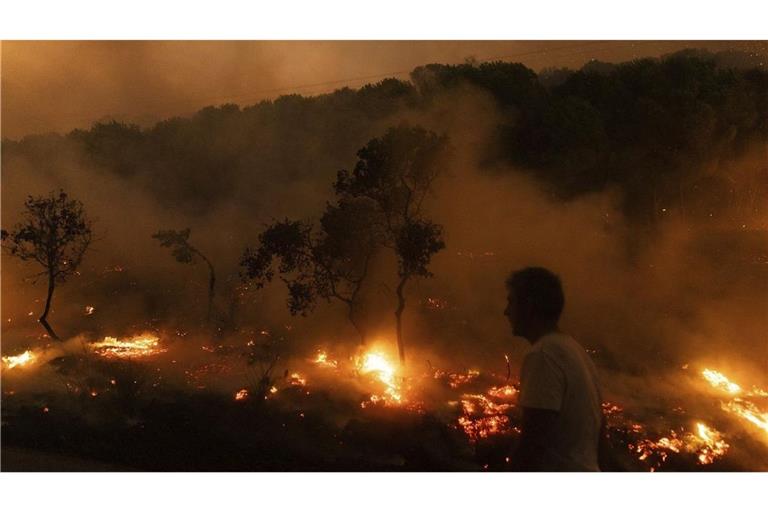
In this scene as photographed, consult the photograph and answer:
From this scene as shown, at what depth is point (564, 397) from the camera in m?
2.32

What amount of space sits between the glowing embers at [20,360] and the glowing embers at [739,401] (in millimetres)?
12655

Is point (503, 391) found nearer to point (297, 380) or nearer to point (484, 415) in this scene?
point (484, 415)

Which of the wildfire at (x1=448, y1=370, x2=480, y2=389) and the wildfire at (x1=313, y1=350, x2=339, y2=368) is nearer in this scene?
the wildfire at (x1=448, y1=370, x2=480, y2=389)

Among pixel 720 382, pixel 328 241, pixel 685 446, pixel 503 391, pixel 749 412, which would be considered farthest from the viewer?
pixel 720 382

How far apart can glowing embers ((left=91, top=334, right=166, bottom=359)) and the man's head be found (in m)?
9.53

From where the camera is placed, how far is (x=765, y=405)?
8078 millimetres

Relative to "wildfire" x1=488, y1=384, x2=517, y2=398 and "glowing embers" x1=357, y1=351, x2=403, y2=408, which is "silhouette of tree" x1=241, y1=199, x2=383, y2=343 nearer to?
"glowing embers" x1=357, y1=351, x2=403, y2=408

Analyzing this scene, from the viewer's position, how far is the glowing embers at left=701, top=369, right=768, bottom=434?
25.1 feet

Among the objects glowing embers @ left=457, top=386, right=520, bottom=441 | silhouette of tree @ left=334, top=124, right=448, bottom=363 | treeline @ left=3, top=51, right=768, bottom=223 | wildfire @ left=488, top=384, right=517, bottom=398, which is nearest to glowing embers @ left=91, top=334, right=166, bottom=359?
silhouette of tree @ left=334, top=124, right=448, bottom=363

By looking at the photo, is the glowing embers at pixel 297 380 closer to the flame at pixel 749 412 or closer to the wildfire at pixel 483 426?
the wildfire at pixel 483 426

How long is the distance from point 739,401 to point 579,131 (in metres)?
9.04

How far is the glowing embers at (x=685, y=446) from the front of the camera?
669 cm

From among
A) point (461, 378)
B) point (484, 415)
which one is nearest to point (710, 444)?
point (484, 415)

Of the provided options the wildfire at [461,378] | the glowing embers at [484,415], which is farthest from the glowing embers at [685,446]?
the wildfire at [461,378]
